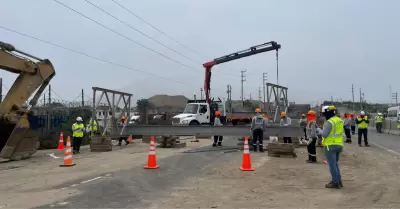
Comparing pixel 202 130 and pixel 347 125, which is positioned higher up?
pixel 347 125

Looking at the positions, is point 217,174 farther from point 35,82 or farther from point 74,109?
point 74,109

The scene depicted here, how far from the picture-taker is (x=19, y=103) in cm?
1464

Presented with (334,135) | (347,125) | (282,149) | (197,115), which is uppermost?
(197,115)

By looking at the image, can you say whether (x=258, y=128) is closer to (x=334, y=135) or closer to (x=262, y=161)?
(x=262, y=161)

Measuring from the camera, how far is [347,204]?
22.3 ft

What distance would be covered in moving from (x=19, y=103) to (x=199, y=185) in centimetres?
949

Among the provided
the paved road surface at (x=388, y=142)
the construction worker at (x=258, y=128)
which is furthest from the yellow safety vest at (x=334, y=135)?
the paved road surface at (x=388, y=142)

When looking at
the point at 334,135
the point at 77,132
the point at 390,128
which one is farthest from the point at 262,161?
the point at 390,128

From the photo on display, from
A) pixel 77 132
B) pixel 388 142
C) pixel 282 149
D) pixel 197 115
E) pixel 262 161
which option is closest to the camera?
pixel 262 161

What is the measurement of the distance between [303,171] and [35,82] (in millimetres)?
11123

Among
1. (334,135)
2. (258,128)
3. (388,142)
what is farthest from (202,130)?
(388,142)

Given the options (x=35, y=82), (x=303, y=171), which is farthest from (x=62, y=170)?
(x=303, y=171)

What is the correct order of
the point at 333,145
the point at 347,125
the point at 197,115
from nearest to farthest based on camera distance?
1. the point at 333,145
2. the point at 347,125
3. the point at 197,115

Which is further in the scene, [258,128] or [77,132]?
[77,132]
